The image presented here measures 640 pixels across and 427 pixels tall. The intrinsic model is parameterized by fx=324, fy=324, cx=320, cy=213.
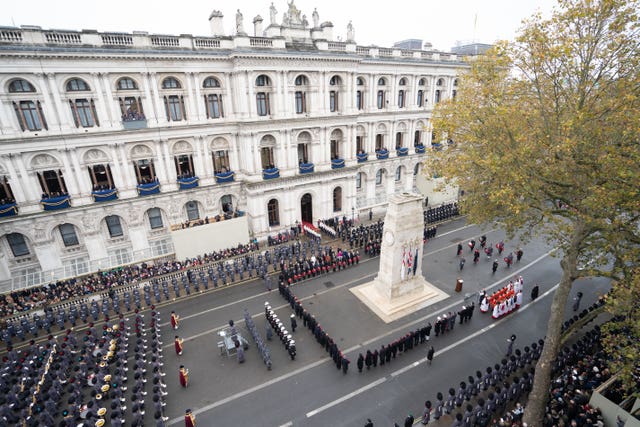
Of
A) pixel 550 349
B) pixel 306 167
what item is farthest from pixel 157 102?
pixel 550 349

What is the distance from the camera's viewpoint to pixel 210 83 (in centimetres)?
2686

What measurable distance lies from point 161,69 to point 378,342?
24.5m

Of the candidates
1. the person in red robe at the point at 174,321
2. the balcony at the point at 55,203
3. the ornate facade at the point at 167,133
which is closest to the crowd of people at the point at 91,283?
the ornate facade at the point at 167,133

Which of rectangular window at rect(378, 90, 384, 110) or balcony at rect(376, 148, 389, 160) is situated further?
balcony at rect(376, 148, 389, 160)

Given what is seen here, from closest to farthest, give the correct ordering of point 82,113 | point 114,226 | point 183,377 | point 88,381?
point 183,377 < point 88,381 < point 82,113 < point 114,226

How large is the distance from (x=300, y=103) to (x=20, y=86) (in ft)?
65.3

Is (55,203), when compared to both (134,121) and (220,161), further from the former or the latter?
(220,161)

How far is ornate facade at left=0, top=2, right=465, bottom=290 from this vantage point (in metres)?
22.0

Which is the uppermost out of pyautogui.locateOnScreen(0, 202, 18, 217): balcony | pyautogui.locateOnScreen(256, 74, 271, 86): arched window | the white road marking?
pyautogui.locateOnScreen(256, 74, 271, 86): arched window

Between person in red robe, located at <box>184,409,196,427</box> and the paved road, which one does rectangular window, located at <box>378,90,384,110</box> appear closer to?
the paved road

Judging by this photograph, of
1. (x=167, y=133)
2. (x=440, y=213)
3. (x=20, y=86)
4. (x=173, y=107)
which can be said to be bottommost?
(x=440, y=213)

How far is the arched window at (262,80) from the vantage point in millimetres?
27562

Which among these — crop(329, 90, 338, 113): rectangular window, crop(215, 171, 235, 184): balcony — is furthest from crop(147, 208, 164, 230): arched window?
crop(329, 90, 338, 113): rectangular window

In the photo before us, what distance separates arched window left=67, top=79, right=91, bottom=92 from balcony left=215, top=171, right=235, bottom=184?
10.9 m
